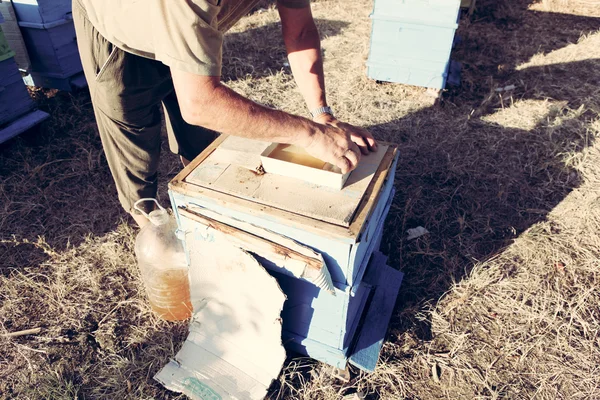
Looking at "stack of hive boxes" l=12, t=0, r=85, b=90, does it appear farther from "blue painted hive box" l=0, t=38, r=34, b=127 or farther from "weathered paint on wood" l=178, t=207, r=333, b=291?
"weathered paint on wood" l=178, t=207, r=333, b=291

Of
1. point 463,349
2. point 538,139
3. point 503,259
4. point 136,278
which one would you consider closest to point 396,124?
point 538,139

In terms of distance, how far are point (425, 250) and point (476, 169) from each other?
1.21m

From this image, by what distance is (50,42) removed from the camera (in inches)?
166

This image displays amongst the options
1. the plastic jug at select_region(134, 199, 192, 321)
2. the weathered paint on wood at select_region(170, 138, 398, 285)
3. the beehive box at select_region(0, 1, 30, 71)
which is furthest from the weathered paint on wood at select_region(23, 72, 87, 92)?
the weathered paint on wood at select_region(170, 138, 398, 285)

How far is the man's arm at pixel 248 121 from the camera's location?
5.72 feet

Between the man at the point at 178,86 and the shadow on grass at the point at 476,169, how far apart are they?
1.26m

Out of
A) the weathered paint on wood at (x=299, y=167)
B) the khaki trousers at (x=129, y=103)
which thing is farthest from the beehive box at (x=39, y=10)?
the weathered paint on wood at (x=299, y=167)

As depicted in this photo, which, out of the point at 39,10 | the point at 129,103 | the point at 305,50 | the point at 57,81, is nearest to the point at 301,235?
the point at 305,50

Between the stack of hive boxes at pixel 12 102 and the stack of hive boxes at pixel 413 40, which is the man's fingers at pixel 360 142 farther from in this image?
the stack of hive boxes at pixel 12 102

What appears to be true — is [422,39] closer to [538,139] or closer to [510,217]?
[538,139]

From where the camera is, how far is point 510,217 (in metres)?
3.52

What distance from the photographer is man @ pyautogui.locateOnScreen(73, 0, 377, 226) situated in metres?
1.67

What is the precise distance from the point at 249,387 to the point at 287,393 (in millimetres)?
229

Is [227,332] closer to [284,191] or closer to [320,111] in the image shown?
[284,191]
